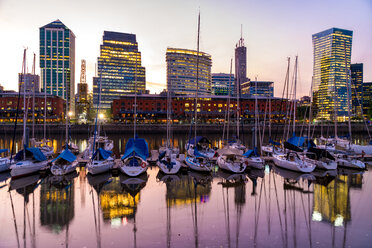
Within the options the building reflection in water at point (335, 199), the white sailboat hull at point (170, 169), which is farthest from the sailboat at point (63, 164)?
the building reflection in water at point (335, 199)

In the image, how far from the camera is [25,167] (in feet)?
80.0

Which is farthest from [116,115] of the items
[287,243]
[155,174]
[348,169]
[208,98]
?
[287,243]

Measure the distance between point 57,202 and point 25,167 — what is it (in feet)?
31.2

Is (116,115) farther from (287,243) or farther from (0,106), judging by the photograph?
(287,243)

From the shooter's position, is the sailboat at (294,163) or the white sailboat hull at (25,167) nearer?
the white sailboat hull at (25,167)

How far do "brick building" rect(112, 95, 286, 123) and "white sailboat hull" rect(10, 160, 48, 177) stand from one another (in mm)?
95310

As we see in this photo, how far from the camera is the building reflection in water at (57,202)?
14.6 m

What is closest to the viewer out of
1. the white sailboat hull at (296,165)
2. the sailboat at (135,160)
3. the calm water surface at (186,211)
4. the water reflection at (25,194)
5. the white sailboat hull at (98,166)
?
the calm water surface at (186,211)

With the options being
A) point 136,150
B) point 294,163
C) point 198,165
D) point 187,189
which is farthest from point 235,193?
point 136,150

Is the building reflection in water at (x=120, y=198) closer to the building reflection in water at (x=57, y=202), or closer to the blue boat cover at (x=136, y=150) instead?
the building reflection in water at (x=57, y=202)

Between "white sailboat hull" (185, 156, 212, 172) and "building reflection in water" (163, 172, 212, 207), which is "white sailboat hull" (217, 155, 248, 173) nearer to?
"white sailboat hull" (185, 156, 212, 172)

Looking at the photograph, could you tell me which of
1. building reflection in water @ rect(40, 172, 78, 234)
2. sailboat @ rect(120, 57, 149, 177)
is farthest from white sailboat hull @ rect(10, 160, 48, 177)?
sailboat @ rect(120, 57, 149, 177)

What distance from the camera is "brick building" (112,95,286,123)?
125m

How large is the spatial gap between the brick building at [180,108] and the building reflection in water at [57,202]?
323ft
